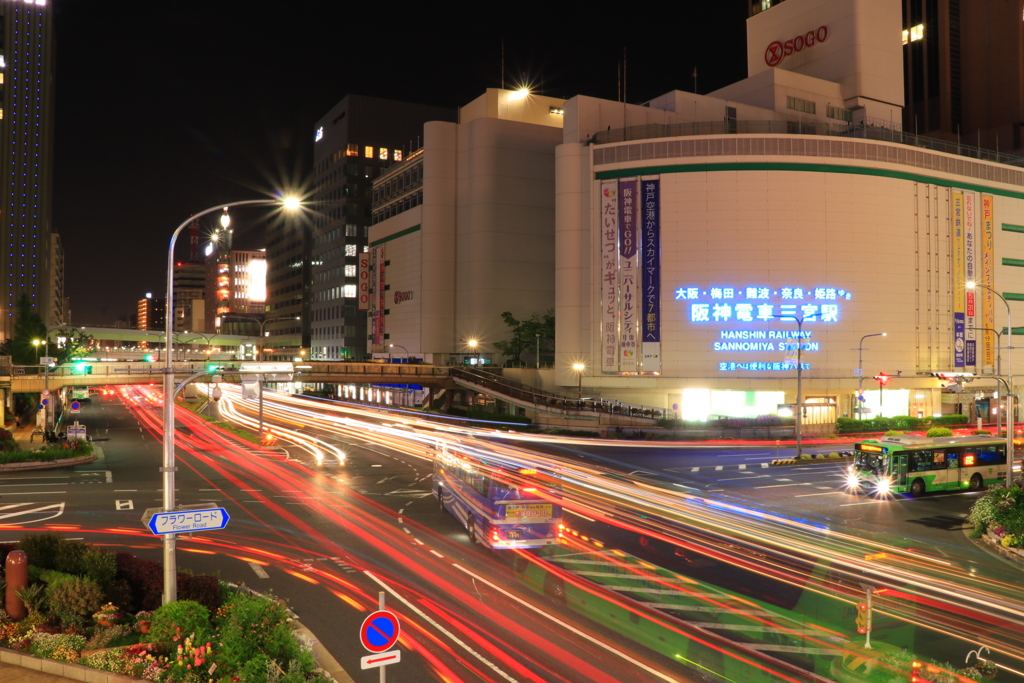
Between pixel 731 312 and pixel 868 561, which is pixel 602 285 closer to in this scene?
pixel 731 312

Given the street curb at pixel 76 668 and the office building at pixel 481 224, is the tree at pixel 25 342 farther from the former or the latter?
the street curb at pixel 76 668

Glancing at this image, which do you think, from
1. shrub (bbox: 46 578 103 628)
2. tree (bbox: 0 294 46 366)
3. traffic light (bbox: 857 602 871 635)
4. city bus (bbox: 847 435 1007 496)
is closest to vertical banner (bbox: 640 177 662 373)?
city bus (bbox: 847 435 1007 496)

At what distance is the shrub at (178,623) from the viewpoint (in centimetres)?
1255

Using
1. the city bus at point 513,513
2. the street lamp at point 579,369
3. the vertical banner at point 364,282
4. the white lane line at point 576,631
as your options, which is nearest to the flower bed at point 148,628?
the white lane line at point 576,631

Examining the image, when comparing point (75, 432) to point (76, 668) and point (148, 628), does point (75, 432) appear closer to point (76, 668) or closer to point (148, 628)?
point (148, 628)

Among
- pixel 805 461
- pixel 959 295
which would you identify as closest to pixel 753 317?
pixel 959 295

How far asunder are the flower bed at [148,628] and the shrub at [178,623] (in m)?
0.02

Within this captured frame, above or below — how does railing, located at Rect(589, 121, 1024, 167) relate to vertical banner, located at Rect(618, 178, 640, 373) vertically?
above

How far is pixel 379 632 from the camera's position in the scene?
976cm

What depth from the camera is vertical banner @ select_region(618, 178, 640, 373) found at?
71.8 meters

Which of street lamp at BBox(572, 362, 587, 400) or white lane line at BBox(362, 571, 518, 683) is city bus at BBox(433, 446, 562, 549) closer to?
white lane line at BBox(362, 571, 518, 683)

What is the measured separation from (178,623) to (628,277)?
62.6 meters

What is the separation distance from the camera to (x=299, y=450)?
47.1 meters

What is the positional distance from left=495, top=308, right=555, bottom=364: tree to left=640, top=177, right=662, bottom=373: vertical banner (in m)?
17.7
